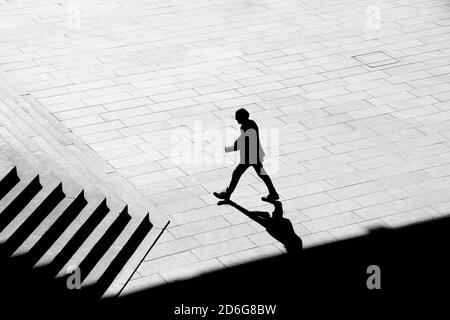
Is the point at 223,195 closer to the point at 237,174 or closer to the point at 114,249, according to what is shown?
the point at 237,174

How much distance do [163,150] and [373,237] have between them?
169 inches

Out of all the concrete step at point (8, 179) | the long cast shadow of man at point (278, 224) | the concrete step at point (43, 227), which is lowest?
the long cast shadow of man at point (278, 224)

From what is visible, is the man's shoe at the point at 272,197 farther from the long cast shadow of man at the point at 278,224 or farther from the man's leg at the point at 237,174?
the man's leg at the point at 237,174

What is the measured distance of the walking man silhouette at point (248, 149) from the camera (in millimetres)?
13241

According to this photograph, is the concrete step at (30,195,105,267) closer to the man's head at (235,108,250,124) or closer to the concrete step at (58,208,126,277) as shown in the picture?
the concrete step at (58,208,126,277)

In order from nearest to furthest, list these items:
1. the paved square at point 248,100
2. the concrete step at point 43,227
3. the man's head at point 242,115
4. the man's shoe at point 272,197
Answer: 1. the concrete step at point 43,227
2. the man's head at point 242,115
3. the paved square at point 248,100
4. the man's shoe at point 272,197

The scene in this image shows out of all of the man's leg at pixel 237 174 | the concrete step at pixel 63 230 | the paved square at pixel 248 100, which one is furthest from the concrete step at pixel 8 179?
the man's leg at pixel 237 174

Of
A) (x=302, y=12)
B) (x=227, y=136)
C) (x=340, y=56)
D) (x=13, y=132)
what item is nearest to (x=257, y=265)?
(x=227, y=136)

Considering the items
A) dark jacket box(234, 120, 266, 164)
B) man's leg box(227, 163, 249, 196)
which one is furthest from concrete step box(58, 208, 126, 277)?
dark jacket box(234, 120, 266, 164)

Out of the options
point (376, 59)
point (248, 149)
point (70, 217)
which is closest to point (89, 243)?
point (70, 217)

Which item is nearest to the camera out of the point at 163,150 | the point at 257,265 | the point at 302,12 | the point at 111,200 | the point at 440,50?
the point at 257,265

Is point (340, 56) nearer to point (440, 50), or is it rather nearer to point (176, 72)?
point (440, 50)

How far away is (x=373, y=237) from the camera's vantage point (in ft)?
43.1

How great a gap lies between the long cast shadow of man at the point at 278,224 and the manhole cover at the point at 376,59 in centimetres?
615
